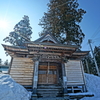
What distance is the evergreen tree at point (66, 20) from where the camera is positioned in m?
13.4

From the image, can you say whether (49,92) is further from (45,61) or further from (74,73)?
(74,73)

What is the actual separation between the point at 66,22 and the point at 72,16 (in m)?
1.48

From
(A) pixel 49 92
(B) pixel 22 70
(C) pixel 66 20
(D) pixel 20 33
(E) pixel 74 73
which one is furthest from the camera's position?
(D) pixel 20 33

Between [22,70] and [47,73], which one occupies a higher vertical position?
[22,70]

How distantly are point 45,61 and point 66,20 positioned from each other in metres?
9.86

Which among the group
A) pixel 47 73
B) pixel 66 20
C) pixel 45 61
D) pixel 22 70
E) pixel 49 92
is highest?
pixel 66 20

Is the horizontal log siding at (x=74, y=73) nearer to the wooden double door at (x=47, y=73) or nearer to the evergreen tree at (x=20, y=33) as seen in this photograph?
the wooden double door at (x=47, y=73)

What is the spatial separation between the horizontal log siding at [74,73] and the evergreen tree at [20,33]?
1448cm

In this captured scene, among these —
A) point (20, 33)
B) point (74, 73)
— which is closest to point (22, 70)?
point (74, 73)

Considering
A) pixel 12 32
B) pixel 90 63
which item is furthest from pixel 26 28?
pixel 90 63

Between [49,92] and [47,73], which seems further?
[47,73]

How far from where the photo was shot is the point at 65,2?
1439 centimetres

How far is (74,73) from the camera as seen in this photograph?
7.12 meters

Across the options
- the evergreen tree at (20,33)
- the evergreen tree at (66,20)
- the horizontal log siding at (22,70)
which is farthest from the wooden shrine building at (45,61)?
the evergreen tree at (20,33)
